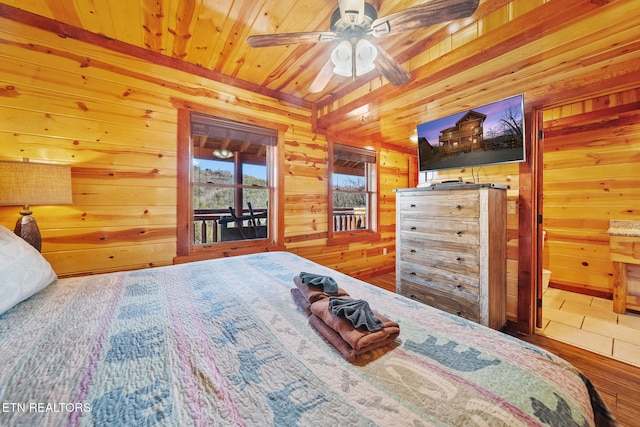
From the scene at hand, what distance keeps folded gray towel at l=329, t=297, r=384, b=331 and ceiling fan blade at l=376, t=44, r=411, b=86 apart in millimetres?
1474

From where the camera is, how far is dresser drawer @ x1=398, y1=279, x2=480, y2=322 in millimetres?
1982

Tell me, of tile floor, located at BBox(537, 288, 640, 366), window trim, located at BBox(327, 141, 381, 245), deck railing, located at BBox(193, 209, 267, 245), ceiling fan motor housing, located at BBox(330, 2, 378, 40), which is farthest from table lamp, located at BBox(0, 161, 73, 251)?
tile floor, located at BBox(537, 288, 640, 366)

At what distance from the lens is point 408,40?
1861 mm

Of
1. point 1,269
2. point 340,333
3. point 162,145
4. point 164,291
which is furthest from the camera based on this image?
point 162,145

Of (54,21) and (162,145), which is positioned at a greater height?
(54,21)

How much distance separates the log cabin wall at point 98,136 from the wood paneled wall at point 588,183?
393cm

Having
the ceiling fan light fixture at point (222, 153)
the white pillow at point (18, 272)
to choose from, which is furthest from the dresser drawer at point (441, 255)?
the ceiling fan light fixture at point (222, 153)

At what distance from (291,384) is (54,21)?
286 cm

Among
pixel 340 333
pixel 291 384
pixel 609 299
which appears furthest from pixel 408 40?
pixel 609 299

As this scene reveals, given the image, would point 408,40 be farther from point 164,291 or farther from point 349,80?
point 164,291

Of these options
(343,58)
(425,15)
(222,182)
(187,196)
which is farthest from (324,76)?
(222,182)

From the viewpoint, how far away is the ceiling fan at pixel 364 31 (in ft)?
3.87

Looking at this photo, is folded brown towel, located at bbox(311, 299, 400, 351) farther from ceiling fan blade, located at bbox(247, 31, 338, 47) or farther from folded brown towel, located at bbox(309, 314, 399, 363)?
ceiling fan blade, located at bbox(247, 31, 338, 47)

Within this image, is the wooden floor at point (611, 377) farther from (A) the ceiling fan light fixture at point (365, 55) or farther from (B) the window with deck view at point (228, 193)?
(B) the window with deck view at point (228, 193)
